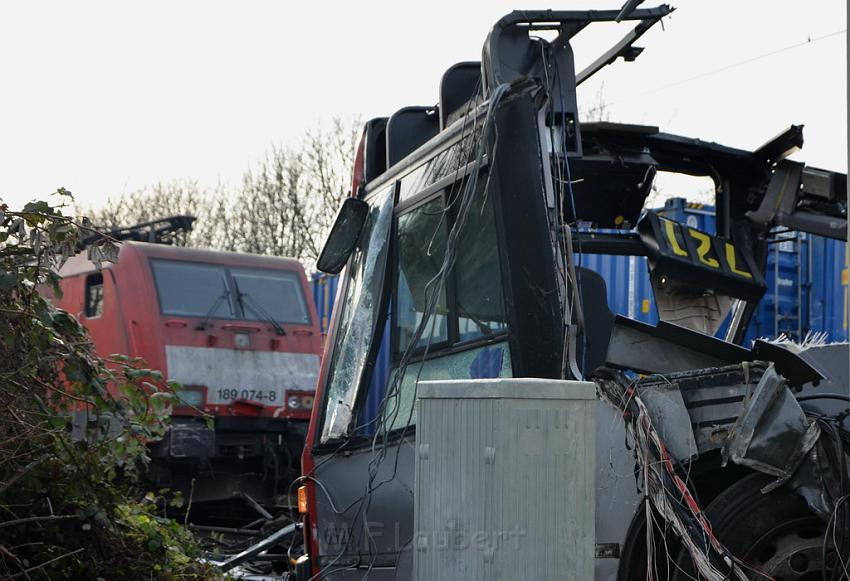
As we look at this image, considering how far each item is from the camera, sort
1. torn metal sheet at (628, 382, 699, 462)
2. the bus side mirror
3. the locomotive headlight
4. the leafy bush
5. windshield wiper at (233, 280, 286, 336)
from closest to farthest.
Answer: torn metal sheet at (628, 382, 699, 462) < the leafy bush < the bus side mirror < the locomotive headlight < windshield wiper at (233, 280, 286, 336)

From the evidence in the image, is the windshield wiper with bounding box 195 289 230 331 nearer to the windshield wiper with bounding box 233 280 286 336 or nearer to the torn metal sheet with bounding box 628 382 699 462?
the windshield wiper with bounding box 233 280 286 336

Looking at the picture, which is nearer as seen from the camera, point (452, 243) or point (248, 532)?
point (452, 243)

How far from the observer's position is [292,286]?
509 inches

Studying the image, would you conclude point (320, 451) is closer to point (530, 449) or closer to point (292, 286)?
point (530, 449)

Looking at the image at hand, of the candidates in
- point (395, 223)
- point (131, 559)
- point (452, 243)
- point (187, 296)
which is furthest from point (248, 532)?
point (452, 243)

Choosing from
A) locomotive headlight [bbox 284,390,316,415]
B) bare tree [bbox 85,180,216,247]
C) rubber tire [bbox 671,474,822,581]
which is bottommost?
rubber tire [bbox 671,474,822,581]

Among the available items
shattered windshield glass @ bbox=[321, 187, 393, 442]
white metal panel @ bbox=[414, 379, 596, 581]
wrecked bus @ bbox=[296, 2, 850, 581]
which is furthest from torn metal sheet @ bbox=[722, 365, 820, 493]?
shattered windshield glass @ bbox=[321, 187, 393, 442]

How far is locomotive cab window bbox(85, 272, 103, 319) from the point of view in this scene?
478 inches

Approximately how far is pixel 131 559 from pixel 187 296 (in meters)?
7.16

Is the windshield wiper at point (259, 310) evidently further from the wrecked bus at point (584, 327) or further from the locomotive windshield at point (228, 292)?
the wrecked bus at point (584, 327)

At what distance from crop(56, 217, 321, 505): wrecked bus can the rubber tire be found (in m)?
8.19

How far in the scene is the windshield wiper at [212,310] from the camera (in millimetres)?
11977

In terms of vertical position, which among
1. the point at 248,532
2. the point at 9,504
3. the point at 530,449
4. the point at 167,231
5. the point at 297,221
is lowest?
the point at 248,532

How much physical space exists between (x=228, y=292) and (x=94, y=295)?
1414 mm
